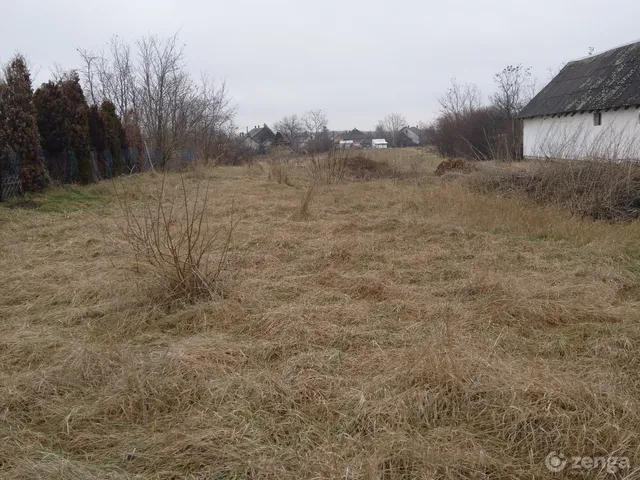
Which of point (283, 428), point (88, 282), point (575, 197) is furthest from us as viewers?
point (575, 197)

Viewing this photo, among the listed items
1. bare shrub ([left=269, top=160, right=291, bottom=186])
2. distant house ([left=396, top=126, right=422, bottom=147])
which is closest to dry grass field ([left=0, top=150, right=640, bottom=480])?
bare shrub ([left=269, top=160, right=291, bottom=186])

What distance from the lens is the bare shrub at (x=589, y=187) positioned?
27.5 feet

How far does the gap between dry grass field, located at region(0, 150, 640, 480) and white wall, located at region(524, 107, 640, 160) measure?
3.32m

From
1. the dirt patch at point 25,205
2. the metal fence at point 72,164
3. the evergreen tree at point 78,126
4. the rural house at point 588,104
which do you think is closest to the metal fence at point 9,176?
the metal fence at point 72,164

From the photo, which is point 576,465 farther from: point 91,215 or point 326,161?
point 326,161

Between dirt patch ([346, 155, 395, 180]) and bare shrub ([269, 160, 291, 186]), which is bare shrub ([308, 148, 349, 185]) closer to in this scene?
bare shrub ([269, 160, 291, 186])

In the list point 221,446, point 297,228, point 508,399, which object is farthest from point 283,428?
point 297,228

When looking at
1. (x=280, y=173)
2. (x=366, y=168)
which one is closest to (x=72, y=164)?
(x=280, y=173)

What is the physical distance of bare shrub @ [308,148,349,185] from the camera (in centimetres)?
1440

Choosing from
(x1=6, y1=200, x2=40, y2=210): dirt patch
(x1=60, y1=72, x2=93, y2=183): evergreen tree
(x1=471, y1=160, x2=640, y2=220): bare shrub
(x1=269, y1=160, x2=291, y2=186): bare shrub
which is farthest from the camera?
(x1=269, y1=160, x2=291, y2=186): bare shrub

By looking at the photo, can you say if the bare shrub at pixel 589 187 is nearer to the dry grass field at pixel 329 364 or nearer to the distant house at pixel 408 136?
the dry grass field at pixel 329 364

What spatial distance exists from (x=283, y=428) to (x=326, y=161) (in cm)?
1257

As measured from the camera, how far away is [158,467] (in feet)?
7.18

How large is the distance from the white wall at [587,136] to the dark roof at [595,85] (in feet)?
1.14
